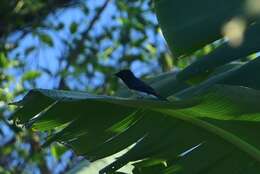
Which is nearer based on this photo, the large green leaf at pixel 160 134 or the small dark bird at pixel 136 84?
the large green leaf at pixel 160 134

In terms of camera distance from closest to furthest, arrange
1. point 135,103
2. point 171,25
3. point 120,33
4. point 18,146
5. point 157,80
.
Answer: point 135,103, point 171,25, point 157,80, point 18,146, point 120,33

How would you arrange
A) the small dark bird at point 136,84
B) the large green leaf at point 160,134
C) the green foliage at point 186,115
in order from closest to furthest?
1. the green foliage at point 186,115
2. the large green leaf at point 160,134
3. the small dark bird at point 136,84

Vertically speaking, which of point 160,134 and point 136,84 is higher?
point 136,84

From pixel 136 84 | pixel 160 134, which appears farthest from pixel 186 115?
pixel 136 84

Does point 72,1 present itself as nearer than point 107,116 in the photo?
No

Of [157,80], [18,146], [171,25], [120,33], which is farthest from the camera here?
[120,33]

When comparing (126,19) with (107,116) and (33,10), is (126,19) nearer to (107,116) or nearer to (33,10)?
(33,10)

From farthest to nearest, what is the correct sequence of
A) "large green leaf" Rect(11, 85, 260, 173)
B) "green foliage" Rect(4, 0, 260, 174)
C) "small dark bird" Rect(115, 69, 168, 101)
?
"small dark bird" Rect(115, 69, 168, 101)
"large green leaf" Rect(11, 85, 260, 173)
"green foliage" Rect(4, 0, 260, 174)

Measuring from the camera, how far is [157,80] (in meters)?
3.47

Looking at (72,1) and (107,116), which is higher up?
(72,1)

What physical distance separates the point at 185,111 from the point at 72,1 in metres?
4.61

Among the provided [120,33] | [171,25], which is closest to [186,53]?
[171,25]

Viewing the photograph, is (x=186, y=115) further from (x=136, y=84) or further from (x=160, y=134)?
(x=136, y=84)

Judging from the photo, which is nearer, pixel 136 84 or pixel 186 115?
pixel 186 115
